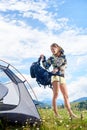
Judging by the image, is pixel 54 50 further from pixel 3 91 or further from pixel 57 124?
pixel 57 124

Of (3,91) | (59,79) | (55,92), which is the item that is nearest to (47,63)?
(59,79)

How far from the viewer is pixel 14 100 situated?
14.4 metres

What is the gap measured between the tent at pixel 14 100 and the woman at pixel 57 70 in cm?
132

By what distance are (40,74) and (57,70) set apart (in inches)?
25.4

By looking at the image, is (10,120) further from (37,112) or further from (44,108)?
(44,108)

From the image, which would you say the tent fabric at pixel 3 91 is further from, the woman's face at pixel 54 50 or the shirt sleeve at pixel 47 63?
the woman's face at pixel 54 50

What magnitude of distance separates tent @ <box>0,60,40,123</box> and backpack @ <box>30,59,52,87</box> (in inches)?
49.5

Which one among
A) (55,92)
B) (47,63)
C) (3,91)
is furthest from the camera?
(47,63)

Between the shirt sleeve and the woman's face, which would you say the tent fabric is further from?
Result: the woman's face

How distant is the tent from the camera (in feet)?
45.6

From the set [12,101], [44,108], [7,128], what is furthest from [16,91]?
[44,108]

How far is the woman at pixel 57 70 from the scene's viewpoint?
15.9 m

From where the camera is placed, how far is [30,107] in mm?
14344

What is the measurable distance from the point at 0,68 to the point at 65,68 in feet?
7.45
